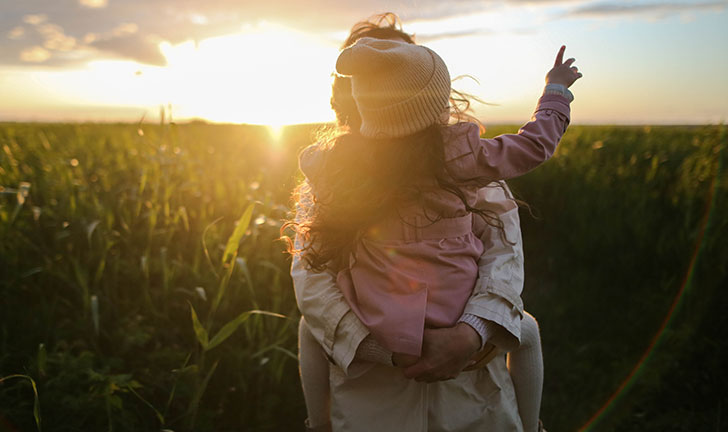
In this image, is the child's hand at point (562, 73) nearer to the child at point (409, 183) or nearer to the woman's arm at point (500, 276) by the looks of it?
the child at point (409, 183)

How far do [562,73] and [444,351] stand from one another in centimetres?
89

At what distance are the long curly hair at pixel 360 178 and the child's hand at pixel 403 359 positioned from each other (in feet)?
1.16

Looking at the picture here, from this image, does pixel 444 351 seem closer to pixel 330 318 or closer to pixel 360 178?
pixel 330 318

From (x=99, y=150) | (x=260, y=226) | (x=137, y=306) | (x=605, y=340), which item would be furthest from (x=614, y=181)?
(x=99, y=150)

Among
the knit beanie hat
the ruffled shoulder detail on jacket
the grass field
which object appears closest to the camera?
the knit beanie hat

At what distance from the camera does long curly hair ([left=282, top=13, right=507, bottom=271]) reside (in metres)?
1.40

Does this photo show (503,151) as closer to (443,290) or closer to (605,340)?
(443,290)

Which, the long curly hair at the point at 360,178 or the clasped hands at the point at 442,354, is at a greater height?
the long curly hair at the point at 360,178

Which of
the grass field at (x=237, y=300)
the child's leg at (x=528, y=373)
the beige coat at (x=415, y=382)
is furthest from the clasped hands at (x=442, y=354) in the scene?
the grass field at (x=237, y=300)

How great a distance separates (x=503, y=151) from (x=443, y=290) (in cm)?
43

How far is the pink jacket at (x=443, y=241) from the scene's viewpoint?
1.38m

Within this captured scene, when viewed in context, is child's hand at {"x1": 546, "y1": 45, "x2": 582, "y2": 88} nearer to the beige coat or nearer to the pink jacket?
the pink jacket

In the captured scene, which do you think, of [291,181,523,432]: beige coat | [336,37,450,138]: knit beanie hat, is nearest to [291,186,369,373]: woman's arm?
[291,181,523,432]: beige coat

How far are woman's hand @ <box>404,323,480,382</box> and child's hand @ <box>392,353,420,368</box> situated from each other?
0.01 m
